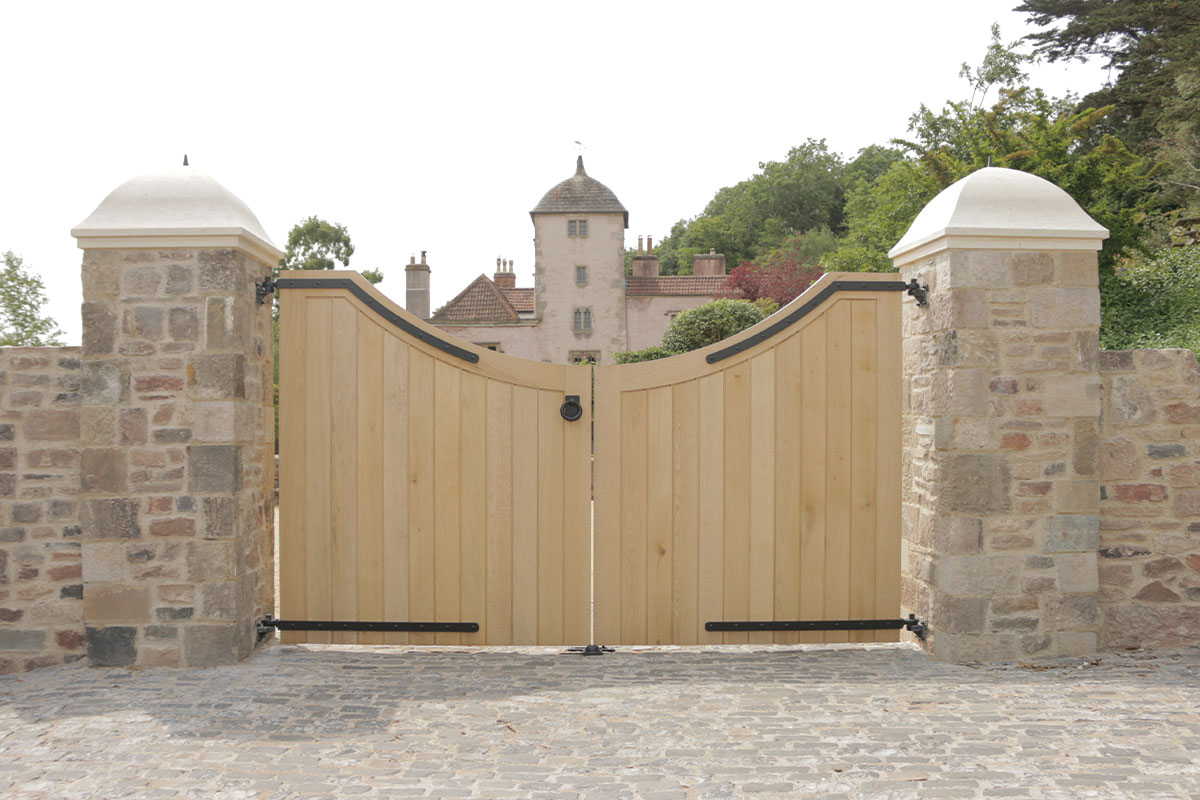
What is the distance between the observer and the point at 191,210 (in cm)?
407

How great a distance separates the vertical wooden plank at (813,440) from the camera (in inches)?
174

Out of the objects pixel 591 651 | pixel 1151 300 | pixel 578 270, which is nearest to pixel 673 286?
pixel 578 270

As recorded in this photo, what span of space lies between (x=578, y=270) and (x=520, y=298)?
10.3 ft

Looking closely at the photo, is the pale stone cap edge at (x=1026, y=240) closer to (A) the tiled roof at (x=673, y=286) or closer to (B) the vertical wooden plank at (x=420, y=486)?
(B) the vertical wooden plank at (x=420, y=486)

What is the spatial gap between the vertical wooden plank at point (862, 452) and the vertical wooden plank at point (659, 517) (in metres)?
0.91

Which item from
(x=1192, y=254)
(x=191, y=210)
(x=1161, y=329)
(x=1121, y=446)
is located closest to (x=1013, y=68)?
(x=1192, y=254)

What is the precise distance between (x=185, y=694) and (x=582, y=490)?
1.94 meters

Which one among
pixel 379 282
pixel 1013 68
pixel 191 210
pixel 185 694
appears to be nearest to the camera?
pixel 185 694

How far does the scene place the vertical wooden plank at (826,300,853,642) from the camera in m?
4.43

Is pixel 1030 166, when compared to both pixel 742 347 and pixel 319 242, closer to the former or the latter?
pixel 742 347

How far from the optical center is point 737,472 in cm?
440

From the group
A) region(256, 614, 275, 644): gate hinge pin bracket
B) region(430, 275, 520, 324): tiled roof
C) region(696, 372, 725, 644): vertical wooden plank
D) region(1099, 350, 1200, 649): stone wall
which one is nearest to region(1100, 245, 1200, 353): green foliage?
region(1099, 350, 1200, 649): stone wall

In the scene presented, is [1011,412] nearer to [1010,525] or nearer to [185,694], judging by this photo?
[1010,525]

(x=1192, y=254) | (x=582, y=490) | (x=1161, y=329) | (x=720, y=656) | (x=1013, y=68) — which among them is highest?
(x=1013, y=68)
